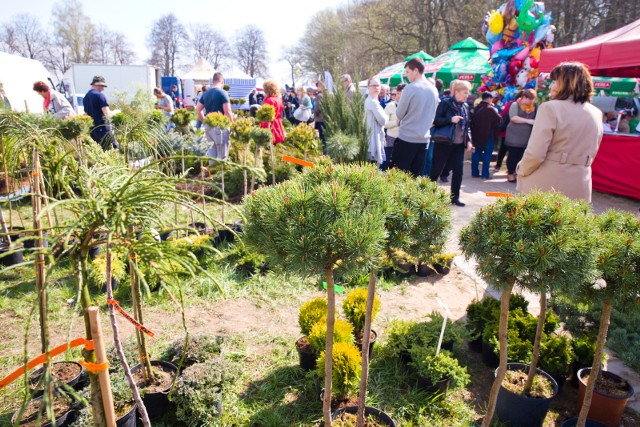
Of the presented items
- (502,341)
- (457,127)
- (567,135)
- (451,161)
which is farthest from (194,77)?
(502,341)

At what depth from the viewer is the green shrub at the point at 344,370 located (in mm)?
2432

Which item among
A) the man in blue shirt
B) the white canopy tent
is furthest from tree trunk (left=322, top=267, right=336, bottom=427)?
the white canopy tent

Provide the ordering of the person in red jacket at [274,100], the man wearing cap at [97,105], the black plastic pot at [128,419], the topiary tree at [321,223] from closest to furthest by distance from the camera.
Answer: the topiary tree at [321,223], the black plastic pot at [128,419], the person in red jacket at [274,100], the man wearing cap at [97,105]

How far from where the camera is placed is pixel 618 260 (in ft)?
6.10

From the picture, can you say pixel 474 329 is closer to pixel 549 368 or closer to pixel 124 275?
pixel 549 368

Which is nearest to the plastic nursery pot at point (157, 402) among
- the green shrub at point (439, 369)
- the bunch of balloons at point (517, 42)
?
the green shrub at point (439, 369)

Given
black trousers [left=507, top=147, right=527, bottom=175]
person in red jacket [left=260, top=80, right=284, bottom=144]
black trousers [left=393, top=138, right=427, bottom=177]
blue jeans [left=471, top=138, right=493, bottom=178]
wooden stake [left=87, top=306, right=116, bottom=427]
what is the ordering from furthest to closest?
blue jeans [left=471, top=138, right=493, bottom=178], black trousers [left=507, top=147, right=527, bottom=175], person in red jacket [left=260, top=80, right=284, bottom=144], black trousers [left=393, top=138, right=427, bottom=177], wooden stake [left=87, top=306, right=116, bottom=427]

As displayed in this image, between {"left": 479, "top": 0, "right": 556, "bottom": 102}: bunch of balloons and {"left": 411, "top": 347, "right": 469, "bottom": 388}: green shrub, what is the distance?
10242mm

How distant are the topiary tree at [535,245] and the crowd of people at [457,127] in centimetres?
136

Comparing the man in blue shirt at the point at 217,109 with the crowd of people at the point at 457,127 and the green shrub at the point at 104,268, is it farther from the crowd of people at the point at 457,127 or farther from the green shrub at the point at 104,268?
the green shrub at the point at 104,268

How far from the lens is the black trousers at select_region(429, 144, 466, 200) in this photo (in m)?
6.29

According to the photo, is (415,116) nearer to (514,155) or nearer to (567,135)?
(567,135)

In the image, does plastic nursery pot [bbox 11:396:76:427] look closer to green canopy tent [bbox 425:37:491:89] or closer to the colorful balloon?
the colorful balloon

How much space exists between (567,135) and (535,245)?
198cm
